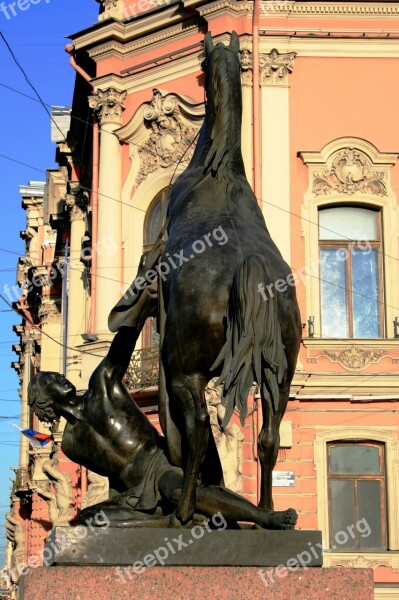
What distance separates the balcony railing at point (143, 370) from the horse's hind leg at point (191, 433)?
517 inches

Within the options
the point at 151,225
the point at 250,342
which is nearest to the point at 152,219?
the point at 151,225

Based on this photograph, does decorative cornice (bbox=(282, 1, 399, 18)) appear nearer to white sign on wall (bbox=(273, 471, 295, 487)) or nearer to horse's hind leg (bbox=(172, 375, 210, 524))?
white sign on wall (bbox=(273, 471, 295, 487))

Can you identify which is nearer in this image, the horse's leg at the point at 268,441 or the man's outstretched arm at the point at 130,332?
the horse's leg at the point at 268,441

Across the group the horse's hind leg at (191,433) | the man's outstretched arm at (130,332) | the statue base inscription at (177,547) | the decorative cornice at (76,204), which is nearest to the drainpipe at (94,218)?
the decorative cornice at (76,204)

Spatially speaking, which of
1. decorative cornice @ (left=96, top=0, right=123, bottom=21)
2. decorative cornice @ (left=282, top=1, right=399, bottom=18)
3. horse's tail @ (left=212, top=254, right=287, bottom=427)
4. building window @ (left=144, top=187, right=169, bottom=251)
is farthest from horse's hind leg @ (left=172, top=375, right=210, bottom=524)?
decorative cornice @ (left=96, top=0, right=123, bottom=21)

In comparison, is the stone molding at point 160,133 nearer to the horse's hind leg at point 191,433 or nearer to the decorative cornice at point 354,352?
the decorative cornice at point 354,352

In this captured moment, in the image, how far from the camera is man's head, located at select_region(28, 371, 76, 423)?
6.00 m

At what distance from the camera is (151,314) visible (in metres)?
6.01

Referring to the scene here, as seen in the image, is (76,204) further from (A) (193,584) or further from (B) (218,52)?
(A) (193,584)

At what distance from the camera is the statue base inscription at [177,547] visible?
4.92 meters

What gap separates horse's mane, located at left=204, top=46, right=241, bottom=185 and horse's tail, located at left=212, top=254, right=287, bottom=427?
817 mm

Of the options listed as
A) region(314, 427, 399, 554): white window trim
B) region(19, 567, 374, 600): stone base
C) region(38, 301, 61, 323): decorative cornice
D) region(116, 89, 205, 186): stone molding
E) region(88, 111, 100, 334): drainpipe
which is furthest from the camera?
region(38, 301, 61, 323): decorative cornice

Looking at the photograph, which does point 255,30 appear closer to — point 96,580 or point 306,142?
point 306,142

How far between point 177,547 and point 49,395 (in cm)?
136
